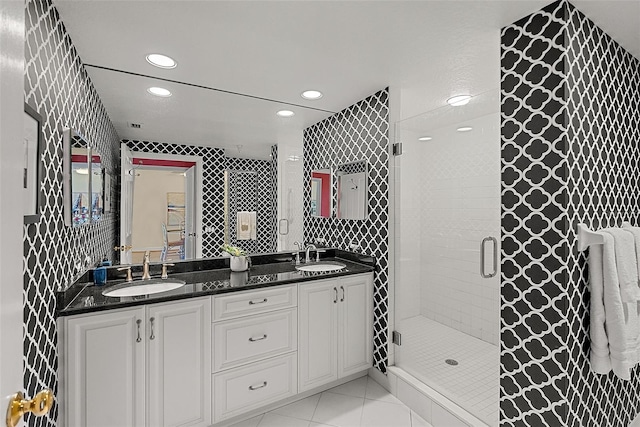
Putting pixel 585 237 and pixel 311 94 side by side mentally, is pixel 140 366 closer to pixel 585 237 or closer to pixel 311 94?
pixel 311 94

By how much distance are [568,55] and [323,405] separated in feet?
8.19

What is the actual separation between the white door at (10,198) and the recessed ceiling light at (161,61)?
1.34 m

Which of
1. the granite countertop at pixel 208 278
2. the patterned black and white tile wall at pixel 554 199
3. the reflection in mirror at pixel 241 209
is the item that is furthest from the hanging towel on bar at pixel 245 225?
the patterned black and white tile wall at pixel 554 199

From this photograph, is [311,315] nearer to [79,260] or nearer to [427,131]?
[79,260]

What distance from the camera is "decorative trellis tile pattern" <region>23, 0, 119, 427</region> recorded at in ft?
3.88

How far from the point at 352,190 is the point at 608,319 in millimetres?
1853

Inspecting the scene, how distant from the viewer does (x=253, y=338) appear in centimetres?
205

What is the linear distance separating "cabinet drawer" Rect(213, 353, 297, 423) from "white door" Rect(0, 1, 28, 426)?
4.84 feet

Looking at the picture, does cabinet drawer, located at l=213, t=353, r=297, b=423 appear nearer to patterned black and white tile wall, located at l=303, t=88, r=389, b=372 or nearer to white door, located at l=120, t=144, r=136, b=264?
patterned black and white tile wall, located at l=303, t=88, r=389, b=372

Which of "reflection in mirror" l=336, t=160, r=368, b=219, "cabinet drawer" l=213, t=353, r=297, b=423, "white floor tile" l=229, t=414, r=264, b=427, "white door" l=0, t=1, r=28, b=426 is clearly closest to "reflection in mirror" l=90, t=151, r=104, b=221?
"cabinet drawer" l=213, t=353, r=297, b=423

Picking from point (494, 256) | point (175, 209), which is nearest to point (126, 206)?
point (175, 209)

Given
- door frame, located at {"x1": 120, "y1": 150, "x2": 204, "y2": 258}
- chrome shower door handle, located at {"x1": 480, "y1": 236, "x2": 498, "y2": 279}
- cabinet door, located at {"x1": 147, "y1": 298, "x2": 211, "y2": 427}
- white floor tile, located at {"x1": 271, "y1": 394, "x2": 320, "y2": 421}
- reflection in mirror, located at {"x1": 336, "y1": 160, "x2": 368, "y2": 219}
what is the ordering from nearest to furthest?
cabinet door, located at {"x1": 147, "y1": 298, "x2": 211, "y2": 427} → chrome shower door handle, located at {"x1": 480, "y1": 236, "x2": 498, "y2": 279} → white floor tile, located at {"x1": 271, "y1": 394, "x2": 320, "y2": 421} → door frame, located at {"x1": 120, "y1": 150, "x2": 204, "y2": 258} → reflection in mirror, located at {"x1": 336, "y1": 160, "x2": 368, "y2": 219}

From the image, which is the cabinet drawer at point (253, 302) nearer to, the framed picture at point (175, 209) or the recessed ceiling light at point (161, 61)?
the framed picture at point (175, 209)

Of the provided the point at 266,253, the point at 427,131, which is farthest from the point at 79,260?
the point at 427,131
